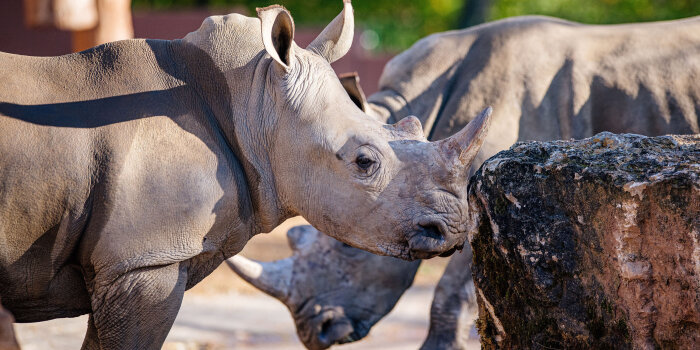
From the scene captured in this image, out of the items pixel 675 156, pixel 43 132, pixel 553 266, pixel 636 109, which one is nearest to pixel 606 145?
pixel 675 156

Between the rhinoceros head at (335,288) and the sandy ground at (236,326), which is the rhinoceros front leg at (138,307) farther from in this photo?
the sandy ground at (236,326)

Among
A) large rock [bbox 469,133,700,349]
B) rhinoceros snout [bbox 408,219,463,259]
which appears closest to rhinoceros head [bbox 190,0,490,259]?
rhinoceros snout [bbox 408,219,463,259]

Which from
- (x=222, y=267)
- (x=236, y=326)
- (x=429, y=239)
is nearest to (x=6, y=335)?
(x=429, y=239)

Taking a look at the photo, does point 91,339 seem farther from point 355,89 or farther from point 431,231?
point 355,89

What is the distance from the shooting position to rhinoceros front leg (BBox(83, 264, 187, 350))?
307 cm

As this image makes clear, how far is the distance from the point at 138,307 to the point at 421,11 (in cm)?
2142

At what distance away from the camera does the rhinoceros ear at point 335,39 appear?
12.0ft

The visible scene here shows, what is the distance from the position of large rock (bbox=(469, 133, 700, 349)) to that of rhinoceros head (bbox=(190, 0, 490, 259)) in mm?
236

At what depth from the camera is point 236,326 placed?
6918 mm

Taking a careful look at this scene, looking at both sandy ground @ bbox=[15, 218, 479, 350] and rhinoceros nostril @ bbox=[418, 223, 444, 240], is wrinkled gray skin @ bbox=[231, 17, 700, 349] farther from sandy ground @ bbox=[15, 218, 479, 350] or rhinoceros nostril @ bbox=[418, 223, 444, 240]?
rhinoceros nostril @ bbox=[418, 223, 444, 240]

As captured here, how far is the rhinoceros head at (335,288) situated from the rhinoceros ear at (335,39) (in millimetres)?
1572

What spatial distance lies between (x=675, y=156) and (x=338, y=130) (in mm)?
1219

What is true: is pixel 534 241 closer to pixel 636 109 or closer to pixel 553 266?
pixel 553 266

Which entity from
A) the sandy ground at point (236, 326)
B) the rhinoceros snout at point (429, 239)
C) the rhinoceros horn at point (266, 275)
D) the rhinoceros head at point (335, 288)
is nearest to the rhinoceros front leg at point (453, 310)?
the rhinoceros head at point (335, 288)
